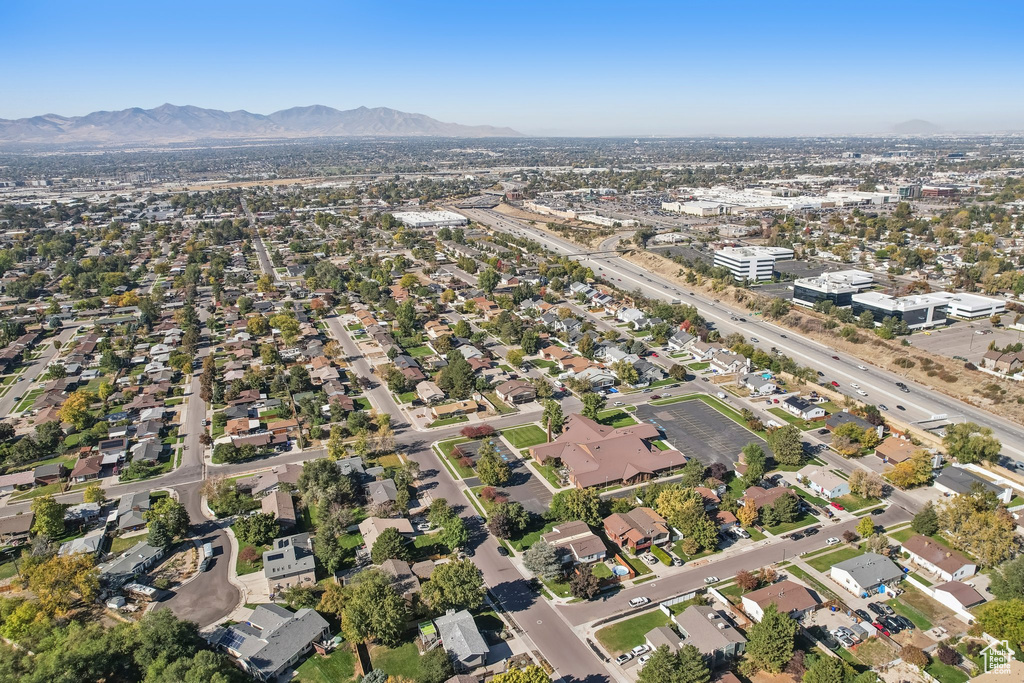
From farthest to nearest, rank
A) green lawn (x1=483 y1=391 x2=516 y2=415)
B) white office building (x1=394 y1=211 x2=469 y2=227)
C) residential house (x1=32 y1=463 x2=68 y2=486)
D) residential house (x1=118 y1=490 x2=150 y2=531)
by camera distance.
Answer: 1. white office building (x1=394 y1=211 x2=469 y2=227)
2. green lawn (x1=483 y1=391 x2=516 y2=415)
3. residential house (x1=32 y1=463 x2=68 y2=486)
4. residential house (x1=118 y1=490 x2=150 y2=531)

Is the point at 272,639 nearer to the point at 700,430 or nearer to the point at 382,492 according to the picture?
the point at 382,492

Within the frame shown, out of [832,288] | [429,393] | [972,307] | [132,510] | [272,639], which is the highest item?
[832,288]

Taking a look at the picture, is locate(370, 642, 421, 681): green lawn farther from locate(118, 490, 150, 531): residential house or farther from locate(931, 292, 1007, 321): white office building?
locate(931, 292, 1007, 321): white office building

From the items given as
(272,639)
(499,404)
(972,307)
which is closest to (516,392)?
(499,404)

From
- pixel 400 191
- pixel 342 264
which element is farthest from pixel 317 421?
pixel 400 191

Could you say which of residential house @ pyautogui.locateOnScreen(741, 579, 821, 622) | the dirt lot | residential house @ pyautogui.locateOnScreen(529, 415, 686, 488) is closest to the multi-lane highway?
the dirt lot

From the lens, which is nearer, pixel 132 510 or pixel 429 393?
pixel 132 510
